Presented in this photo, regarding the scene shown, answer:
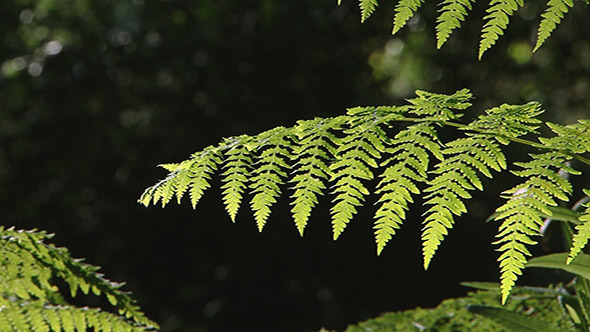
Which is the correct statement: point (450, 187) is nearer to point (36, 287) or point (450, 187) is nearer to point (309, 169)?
point (309, 169)

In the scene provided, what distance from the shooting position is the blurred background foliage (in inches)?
146

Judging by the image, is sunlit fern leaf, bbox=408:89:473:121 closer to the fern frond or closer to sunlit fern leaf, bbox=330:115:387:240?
sunlit fern leaf, bbox=330:115:387:240

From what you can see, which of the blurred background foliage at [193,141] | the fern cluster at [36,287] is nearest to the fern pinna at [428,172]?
the fern cluster at [36,287]

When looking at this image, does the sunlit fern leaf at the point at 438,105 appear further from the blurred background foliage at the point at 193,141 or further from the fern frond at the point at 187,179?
the blurred background foliage at the point at 193,141

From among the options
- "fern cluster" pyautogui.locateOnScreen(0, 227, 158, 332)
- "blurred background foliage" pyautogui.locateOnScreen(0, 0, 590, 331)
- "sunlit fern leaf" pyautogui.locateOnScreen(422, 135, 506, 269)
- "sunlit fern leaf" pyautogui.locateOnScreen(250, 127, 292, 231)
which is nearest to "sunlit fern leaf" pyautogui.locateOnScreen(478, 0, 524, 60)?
"sunlit fern leaf" pyautogui.locateOnScreen(422, 135, 506, 269)

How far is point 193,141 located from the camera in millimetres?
3736

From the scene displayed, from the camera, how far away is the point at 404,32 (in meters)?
3.94

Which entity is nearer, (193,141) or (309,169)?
(309,169)

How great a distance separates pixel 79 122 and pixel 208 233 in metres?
0.85

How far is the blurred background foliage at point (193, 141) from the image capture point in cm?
370

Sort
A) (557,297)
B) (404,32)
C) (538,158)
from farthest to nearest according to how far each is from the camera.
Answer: (404,32) < (557,297) < (538,158)

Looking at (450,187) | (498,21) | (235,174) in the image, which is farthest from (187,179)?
(498,21)

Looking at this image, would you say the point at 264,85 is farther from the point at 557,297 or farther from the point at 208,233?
the point at 557,297

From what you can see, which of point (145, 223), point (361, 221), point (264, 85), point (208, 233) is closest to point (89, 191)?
point (145, 223)
